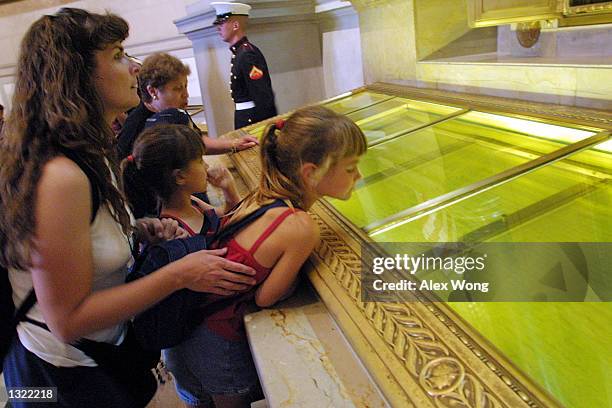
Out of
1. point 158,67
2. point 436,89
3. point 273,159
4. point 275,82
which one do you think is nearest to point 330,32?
point 275,82

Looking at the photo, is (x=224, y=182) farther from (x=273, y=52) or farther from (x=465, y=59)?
(x=273, y=52)

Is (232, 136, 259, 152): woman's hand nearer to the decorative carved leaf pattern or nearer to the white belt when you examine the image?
the decorative carved leaf pattern

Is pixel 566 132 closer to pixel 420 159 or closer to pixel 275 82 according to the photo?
pixel 420 159

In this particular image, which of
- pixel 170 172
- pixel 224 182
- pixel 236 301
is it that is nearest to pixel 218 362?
pixel 236 301

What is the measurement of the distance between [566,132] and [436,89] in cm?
110

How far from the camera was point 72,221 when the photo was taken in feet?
3.20

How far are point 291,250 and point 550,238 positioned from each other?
65 centimetres

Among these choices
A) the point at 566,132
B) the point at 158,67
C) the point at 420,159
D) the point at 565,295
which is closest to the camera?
the point at 565,295

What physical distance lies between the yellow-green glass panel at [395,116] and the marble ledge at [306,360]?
110 cm

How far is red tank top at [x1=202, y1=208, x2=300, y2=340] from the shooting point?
123cm

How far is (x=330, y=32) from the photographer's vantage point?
193 inches

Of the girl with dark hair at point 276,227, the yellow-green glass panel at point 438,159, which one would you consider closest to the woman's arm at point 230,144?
the yellow-green glass panel at point 438,159

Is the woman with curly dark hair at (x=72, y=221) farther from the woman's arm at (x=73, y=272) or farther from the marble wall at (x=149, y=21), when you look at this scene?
the marble wall at (x=149, y=21)

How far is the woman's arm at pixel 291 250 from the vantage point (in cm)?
122
